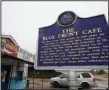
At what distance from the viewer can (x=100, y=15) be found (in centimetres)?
912

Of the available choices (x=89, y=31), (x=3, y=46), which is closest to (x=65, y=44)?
(x=89, y=31)

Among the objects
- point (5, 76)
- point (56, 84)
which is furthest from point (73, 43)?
point (56, 84)

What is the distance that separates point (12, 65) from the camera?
52.8ft

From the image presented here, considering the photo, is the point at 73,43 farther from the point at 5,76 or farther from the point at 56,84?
the point at 56,84

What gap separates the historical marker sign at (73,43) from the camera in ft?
29.0

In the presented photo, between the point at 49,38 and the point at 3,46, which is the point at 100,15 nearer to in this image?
the point at 49,38

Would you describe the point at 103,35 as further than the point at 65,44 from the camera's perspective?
No

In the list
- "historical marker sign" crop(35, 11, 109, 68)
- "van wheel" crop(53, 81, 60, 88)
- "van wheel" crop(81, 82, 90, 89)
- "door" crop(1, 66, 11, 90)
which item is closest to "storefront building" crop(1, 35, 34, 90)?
"door" crop(1, 66, 11, 90)

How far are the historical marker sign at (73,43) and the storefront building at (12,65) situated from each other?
4.49 meters

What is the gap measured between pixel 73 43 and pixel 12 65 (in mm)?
7929

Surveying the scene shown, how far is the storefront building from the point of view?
48.5 feet

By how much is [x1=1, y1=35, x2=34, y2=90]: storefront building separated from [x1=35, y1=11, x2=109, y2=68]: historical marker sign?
4485mm

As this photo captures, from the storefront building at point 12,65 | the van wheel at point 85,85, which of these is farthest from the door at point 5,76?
the van wheel at point 85,85

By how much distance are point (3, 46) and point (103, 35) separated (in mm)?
7456
